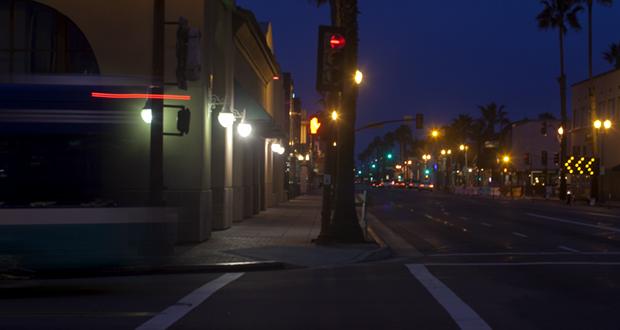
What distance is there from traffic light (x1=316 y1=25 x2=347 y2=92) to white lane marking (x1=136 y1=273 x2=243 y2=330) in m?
7.36

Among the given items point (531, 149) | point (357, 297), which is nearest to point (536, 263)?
point (357, 297)

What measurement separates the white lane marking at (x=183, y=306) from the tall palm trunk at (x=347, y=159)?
708 centimetres

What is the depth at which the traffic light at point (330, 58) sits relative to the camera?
2038 centimetres

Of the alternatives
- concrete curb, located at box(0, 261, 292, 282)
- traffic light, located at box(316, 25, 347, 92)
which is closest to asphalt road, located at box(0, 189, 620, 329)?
concrete curb, located at box(0, 261, 292, 282)

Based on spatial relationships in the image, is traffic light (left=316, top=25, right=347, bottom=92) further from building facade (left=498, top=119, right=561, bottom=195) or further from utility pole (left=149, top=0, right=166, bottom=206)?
building facade (left=498, top=119, right=561, bottom=195)

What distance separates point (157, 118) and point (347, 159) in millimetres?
7445

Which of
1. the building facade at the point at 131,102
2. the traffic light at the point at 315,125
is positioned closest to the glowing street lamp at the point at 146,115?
the building facade at the point at 131,102

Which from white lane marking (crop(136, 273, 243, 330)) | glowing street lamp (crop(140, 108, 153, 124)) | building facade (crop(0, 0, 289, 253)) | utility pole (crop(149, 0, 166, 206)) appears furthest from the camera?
utility pole (crop(149, 0, 166, 206))

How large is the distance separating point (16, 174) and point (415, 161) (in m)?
179

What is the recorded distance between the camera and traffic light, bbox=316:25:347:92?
20.4 meters

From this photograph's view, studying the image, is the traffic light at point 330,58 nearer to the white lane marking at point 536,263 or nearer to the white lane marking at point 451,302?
the white lane marking at point 536,263

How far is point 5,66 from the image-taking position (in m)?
19.6

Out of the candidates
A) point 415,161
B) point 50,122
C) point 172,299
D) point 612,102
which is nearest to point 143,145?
point 50,122

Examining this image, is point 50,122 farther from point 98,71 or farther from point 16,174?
point 98,71
